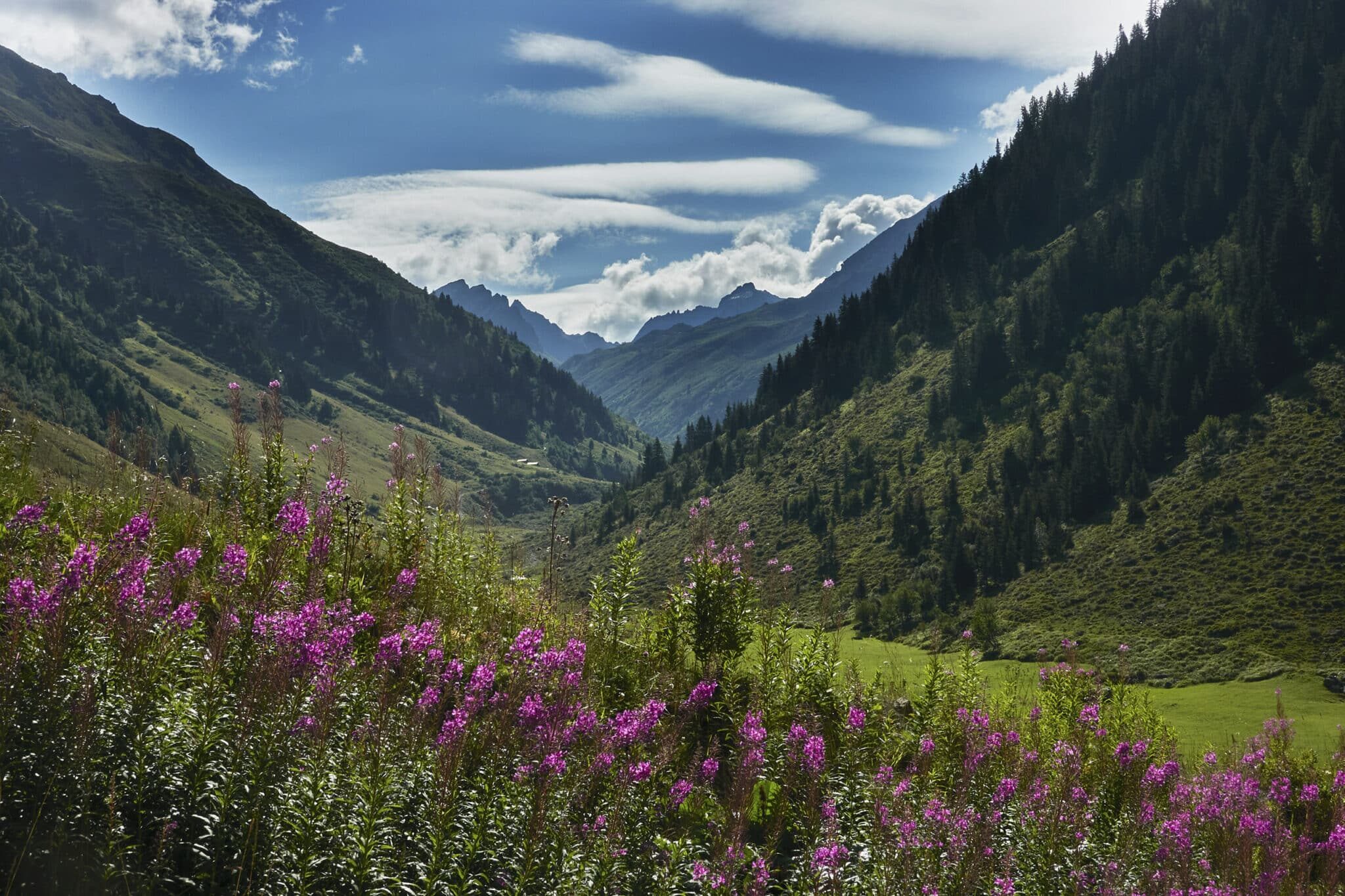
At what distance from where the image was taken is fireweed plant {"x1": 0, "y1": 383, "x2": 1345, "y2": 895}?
4414mm

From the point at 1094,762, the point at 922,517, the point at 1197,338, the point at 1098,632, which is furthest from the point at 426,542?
the point at 1197,338

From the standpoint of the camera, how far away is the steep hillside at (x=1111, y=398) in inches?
3445

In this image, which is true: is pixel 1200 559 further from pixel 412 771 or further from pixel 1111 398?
pixel 412 771

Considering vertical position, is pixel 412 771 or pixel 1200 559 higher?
pixel 1200 559

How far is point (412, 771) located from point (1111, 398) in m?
136

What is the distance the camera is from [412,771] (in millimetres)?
5445

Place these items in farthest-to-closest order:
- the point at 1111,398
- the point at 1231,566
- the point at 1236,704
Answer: the point at 1111,398 → the point at 1231,566 → the point at 1236,704

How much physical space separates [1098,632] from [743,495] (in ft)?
270

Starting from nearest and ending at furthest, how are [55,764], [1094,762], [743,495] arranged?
[55,764]
[1094,762]
[743,495]

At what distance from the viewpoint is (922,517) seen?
401 ft

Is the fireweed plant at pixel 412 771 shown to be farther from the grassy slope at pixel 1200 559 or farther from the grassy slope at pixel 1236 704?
the grassy slope at pixel 1200 559

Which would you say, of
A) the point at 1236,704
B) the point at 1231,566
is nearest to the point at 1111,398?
the point at 1231,566

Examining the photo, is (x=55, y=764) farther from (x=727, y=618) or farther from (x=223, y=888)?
(x=727, y=618)

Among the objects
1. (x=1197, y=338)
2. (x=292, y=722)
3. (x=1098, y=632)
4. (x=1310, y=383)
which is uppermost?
(x=1197, y=338)
